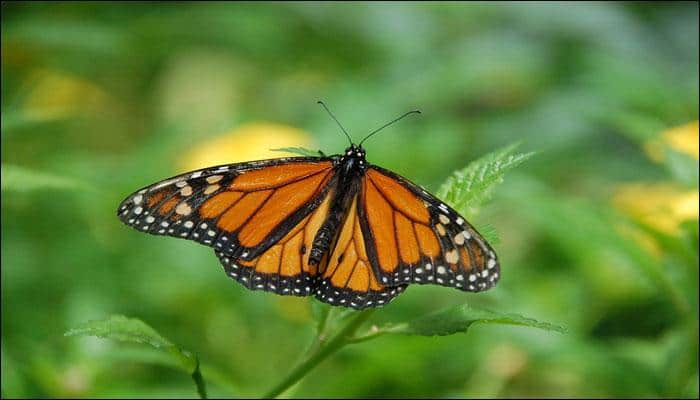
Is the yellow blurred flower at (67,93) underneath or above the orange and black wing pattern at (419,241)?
above

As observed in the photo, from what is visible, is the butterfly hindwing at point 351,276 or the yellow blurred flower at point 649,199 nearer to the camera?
the butterfly hindwing at point 351,276

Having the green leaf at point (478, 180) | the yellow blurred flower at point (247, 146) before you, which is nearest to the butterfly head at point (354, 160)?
the green leaf at point (478, 180)

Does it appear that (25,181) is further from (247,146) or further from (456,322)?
(247,146)

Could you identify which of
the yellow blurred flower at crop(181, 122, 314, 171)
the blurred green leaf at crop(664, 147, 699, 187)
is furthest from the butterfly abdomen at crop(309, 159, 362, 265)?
the yellow blurred flower at crop(181, 122, 314, 171)

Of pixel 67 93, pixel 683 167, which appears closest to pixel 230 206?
pixel 683 167

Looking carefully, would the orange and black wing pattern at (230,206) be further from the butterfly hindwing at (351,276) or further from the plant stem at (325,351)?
the plant stem at (325,351)

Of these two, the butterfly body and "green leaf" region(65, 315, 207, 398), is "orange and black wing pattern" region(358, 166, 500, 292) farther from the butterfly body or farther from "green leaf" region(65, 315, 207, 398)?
"green leaf" region(65, 315, 207, 398)
